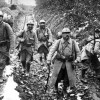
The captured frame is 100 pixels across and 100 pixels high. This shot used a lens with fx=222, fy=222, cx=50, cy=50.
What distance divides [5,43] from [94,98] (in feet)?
10.9

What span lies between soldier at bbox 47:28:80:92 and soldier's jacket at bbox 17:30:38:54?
2.38m

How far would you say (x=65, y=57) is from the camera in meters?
6.61

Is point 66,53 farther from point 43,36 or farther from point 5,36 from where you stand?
point 43,36

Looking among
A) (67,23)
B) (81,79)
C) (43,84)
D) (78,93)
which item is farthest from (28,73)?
(67,23)

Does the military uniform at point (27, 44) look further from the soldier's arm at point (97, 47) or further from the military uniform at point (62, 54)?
the soldier's arm at point (97, 47)

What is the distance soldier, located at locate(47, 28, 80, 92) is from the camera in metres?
6.55

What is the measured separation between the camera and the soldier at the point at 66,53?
655cm

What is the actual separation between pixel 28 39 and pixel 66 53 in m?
2.78

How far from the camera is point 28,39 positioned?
8938 mm

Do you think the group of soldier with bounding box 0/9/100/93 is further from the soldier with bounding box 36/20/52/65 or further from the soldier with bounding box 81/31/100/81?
the soldier with bounding box 36/20/52/65

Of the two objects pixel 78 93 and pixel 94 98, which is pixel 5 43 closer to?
pixel 78 93

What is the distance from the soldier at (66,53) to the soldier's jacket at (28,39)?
238 centimetres

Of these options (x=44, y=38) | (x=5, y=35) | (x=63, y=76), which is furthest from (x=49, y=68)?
(x=44, y=38)

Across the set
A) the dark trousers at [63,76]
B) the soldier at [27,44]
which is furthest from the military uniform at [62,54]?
the soldier at [27,44]
